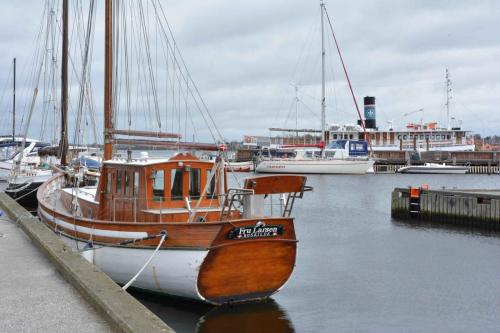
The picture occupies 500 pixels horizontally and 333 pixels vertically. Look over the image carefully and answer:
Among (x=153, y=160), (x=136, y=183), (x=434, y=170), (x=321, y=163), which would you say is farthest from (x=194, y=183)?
(x=434, y=170)

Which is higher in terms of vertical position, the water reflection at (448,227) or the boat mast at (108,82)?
the boat mast at (108,82)

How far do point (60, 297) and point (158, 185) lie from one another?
5869 mm

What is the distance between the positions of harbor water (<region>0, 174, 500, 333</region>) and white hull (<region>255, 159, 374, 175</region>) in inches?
1985

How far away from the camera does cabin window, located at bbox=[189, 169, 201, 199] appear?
14469 millimetres

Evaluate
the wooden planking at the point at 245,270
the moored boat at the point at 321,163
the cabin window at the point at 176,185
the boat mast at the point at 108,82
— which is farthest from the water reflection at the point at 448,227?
the moored boat at the point at 321,163

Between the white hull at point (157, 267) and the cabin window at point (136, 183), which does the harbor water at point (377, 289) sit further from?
the cabin window at point (136, 183)

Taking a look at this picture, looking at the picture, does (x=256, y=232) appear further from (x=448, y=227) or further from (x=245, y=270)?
(x=448, y=227)

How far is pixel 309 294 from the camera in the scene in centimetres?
1595

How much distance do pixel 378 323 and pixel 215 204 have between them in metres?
5.08

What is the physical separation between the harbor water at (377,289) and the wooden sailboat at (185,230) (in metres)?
0.60

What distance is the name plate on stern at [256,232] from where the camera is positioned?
39.8ft

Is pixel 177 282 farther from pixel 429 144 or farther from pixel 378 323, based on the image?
pixel 429 144

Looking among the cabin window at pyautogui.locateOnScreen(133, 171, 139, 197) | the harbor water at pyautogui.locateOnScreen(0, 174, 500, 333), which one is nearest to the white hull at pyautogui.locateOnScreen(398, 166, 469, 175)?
the harbor water at pyautogui.locateOnScreen(0, 174, 500, 333)

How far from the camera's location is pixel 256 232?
12367 mm
